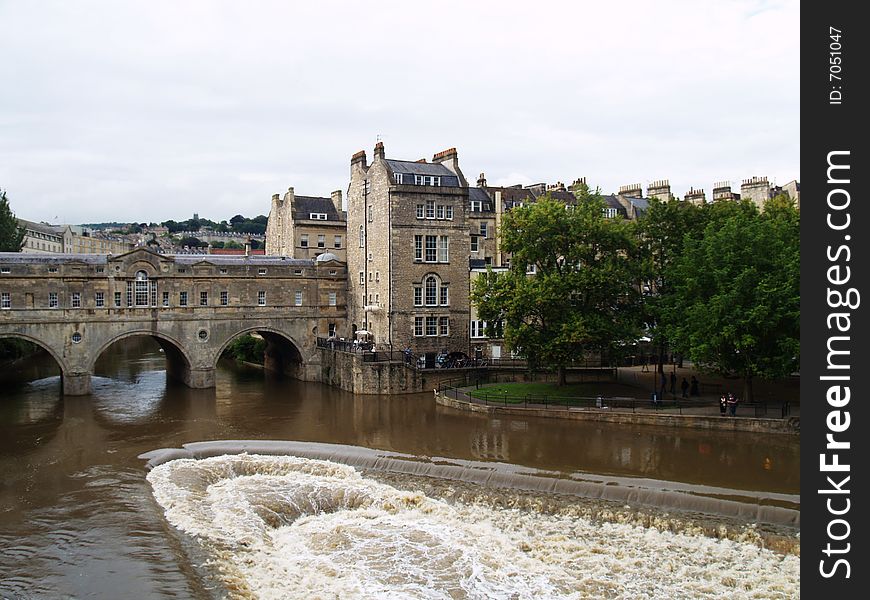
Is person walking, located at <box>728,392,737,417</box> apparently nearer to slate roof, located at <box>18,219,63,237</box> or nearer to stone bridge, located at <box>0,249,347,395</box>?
stone bridge, located at <box>0,249,347,395</box>

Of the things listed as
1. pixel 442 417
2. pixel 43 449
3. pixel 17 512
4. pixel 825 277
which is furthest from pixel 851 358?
pixel 43 449

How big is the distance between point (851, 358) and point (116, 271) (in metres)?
44.4

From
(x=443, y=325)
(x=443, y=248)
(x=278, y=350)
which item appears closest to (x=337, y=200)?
(x=278, y=350)

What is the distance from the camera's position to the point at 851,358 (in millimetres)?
12133

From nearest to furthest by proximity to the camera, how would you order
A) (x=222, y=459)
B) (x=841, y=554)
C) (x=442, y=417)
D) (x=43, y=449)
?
1. (x=841, y=554)
2. (x=222, y=459)
3. (x=43, y=449)
4. (x=442, y=417)

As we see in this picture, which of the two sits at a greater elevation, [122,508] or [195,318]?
[195,318]

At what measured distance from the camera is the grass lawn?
41750 mm

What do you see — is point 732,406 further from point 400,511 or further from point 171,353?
point 171,353

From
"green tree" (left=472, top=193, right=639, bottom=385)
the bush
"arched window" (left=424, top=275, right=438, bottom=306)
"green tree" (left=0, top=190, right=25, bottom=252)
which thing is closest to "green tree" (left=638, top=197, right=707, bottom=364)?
"green tree" (left=472, top=193, right=639, bottom=385)

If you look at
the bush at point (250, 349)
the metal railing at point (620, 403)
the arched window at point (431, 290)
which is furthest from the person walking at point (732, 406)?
the bush at point (250, 349)

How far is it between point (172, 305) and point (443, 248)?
1786cm

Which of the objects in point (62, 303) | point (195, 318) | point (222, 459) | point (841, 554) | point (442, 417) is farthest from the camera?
point (195, 318)

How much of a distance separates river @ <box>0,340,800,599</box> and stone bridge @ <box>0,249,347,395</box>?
8584mm

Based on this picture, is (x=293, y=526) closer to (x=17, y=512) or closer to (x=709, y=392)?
(x=17, y=512)
